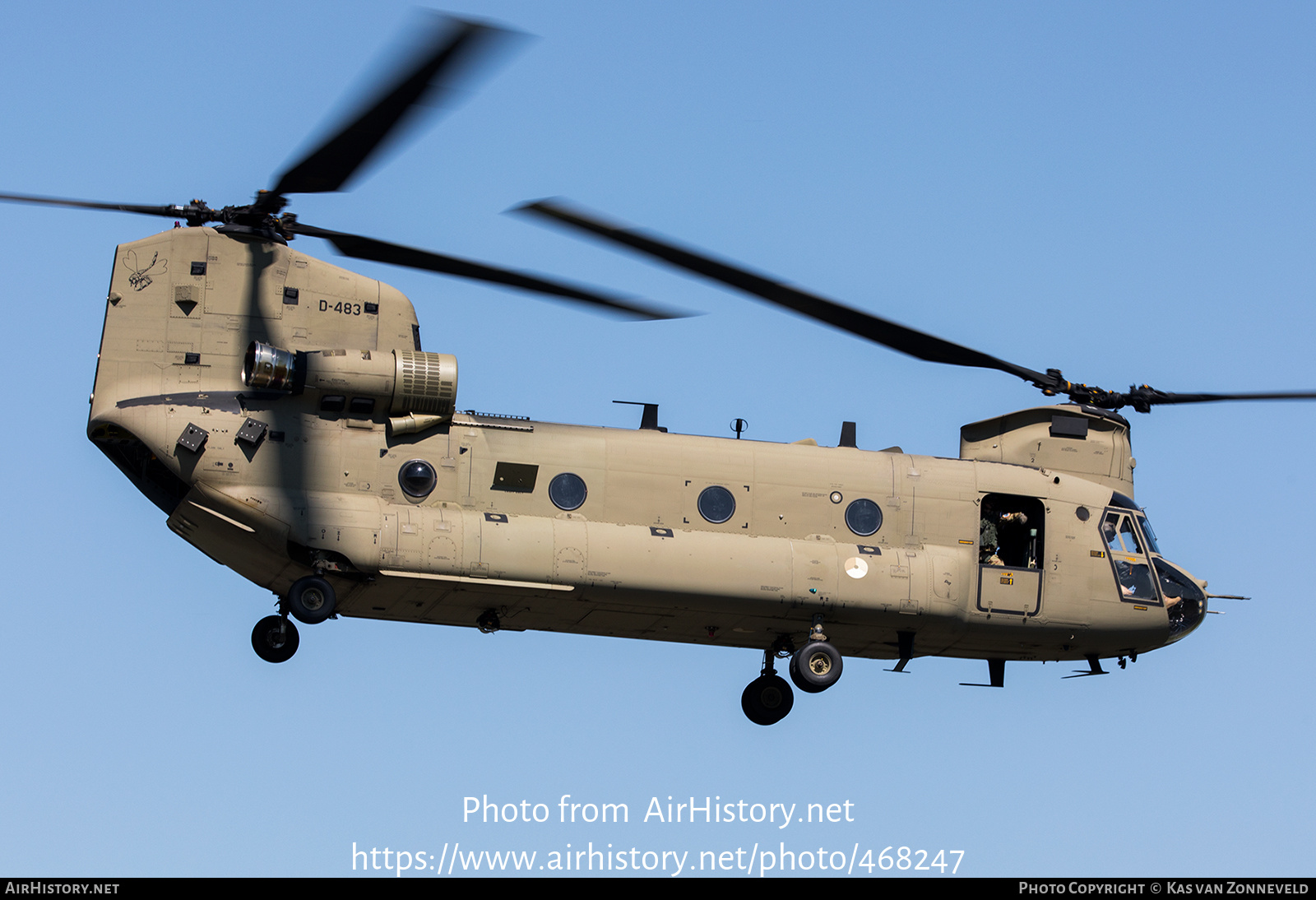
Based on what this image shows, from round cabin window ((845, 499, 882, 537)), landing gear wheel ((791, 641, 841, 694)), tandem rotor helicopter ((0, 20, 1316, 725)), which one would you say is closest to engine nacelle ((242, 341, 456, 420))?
tandem rotor helicopter ((0, 20, 1316, 725))

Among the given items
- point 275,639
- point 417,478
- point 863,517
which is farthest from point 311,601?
point 863,517

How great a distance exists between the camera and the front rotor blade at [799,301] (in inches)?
896

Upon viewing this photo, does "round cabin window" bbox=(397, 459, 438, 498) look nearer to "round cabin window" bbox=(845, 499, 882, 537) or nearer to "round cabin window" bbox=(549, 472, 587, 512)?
"round cabin window" bbox=(549, 472, 587, 512)

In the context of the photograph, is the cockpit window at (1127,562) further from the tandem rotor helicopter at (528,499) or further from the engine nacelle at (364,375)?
the engine nacelle at (364,375)

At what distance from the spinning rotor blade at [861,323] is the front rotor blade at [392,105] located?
76.7 inches

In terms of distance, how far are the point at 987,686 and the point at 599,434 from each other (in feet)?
26.3

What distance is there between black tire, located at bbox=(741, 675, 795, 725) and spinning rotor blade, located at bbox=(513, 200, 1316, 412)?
6.00 metres

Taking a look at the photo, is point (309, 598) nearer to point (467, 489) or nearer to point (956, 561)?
point (467, 489)

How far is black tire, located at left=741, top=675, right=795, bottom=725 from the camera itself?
3047 cm

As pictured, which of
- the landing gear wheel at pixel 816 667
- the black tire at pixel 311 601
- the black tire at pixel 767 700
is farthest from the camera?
the black tire at pixel 767 700

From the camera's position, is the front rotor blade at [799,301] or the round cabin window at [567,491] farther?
the round cabin window at [567,491]

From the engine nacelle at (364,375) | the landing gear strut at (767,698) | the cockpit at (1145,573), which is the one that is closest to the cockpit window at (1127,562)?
the cockpit at (1145,573)

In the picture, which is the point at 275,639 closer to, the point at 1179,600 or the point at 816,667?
the point at 816,667
